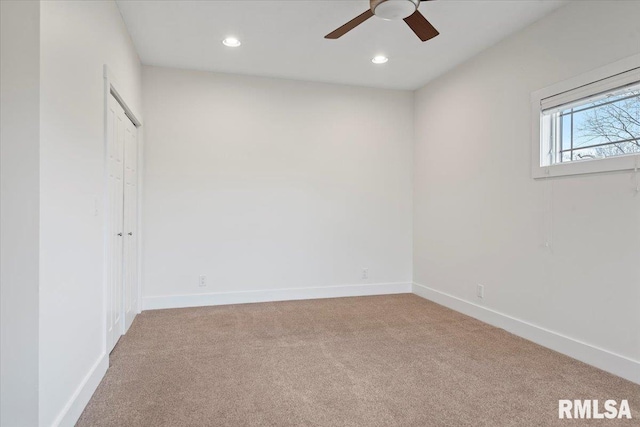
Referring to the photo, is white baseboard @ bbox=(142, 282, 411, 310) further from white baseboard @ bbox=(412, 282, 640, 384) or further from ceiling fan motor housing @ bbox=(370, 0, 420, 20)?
ceiling fan motor housing @ bbox=(370, 0, 420, 20)

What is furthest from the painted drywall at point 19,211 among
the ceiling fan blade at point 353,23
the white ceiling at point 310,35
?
the ceiling fan blade at point 353,23

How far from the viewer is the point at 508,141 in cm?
346

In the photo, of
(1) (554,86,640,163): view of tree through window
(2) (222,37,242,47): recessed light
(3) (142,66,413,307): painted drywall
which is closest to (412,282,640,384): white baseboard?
(3) (142,66,413,307): painted drywall

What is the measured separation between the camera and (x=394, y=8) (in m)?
2.43

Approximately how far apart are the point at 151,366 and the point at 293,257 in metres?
2.21

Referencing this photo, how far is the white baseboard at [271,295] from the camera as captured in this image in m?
4.18

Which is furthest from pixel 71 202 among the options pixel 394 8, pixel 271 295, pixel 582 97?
pixel 582 97

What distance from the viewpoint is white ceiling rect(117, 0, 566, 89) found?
9.63ft

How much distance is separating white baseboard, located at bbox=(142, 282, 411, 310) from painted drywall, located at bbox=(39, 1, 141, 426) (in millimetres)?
1691

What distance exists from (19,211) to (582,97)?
3494 millimetres

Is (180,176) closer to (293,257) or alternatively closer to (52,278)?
(293,257)

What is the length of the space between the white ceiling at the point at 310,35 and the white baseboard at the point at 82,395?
8.58 ft

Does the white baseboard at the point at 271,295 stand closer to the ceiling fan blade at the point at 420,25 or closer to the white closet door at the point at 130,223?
the white closet door at the point at 130,223

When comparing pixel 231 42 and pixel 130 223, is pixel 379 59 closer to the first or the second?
pixel 231 42
